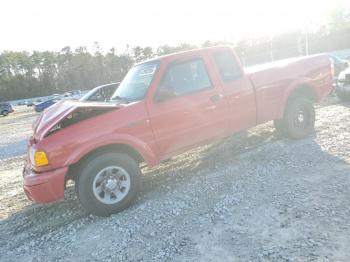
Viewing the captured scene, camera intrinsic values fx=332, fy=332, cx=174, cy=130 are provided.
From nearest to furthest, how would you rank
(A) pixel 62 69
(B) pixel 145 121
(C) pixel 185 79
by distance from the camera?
1. (B) pixel 145 121
2. (C) pixel 185 79
3. (A) pixel 62 69

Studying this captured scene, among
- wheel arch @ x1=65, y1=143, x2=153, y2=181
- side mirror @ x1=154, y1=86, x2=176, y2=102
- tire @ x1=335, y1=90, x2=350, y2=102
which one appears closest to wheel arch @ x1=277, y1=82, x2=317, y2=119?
side mirror @ x1=154, y1=86, x2=176, y2=102

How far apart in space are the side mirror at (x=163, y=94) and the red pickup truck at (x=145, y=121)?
0.6 inches

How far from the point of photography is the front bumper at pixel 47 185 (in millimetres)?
4316

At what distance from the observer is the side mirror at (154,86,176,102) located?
4953 mm

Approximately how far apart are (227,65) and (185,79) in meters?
0.95

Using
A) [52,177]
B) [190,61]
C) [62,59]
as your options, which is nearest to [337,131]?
[190,61]

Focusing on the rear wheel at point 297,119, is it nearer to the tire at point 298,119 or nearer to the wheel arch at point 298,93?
the tire at point 298,119

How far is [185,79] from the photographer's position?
17.4 feet

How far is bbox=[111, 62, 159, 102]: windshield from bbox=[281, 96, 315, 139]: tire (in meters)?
2.94

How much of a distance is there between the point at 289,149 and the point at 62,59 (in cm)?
8444

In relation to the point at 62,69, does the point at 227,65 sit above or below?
below

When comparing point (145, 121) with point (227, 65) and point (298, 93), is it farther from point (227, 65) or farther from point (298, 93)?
point (298, 93)

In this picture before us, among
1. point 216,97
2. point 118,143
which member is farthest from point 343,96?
point 118,143

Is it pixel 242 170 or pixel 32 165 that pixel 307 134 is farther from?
pixel 32 165
